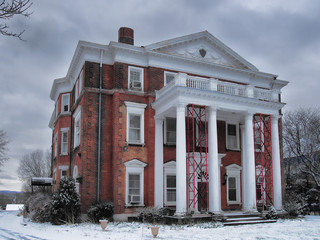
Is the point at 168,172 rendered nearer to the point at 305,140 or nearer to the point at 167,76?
the point at 167,76

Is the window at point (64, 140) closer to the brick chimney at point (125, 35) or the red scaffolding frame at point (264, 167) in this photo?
the brick chimney at point (125, 35)

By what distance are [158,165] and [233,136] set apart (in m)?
7.01

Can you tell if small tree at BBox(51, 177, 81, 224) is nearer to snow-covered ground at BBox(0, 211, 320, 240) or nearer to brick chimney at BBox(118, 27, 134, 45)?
snow-covered ground at BBox(0, 211, 320, 240)

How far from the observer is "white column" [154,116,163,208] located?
2245 cm

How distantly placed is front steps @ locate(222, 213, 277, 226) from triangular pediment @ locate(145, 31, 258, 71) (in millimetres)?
11246

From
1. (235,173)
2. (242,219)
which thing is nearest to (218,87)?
(235,173)

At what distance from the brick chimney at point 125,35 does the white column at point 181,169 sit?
8.22 meters

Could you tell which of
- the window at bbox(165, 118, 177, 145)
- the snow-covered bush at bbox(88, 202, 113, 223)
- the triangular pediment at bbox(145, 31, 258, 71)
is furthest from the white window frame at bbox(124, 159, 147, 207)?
the triangular pediment at bbox(145, 31, 258, 71)

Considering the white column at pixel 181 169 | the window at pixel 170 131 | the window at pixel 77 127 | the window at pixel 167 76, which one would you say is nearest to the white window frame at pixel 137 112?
the window at pixel 170 131

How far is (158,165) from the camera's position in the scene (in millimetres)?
23016

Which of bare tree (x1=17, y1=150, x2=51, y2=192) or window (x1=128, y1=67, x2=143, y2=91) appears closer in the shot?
window (x1=128, y1=67, x2=143, y2=91)

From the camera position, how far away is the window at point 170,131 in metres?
24.3

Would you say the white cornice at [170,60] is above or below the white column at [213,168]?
above

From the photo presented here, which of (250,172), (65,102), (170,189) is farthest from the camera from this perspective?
(65,102)
